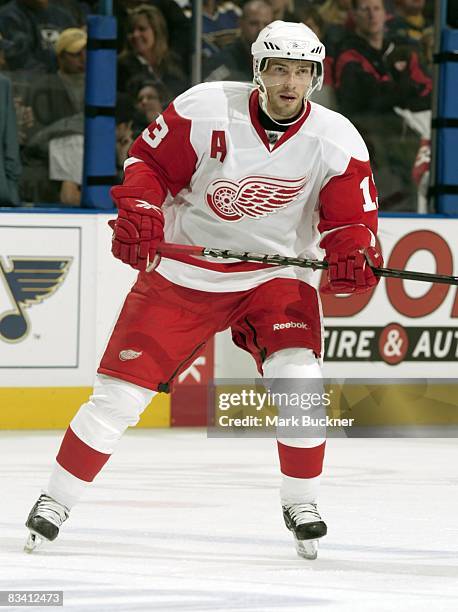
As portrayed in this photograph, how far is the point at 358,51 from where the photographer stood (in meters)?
6.28

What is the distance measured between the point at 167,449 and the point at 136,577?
211 centimetres

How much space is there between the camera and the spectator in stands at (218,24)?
6035mm

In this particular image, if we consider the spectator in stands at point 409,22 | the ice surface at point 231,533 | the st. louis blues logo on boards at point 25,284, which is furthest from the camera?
the spectator in stands at point 409,22

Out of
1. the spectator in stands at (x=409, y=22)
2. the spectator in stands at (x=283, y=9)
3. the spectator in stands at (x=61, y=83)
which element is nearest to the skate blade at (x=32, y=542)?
the spectator in stands at (x=61, y=83)

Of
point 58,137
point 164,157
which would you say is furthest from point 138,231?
point 58,137

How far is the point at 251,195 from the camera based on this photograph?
10.7 ft

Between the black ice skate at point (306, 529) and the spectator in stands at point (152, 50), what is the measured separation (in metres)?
2.99

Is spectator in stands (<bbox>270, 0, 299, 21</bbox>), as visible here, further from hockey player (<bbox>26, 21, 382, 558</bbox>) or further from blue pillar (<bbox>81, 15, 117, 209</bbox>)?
hockey player (<bbox>26, 21, 382, 558</bbox>)

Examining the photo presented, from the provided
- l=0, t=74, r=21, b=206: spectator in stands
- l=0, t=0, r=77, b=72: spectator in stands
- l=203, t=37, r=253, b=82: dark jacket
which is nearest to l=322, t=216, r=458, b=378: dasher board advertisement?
Answer: l=203, t=37, r=253, b=82: dark jacket

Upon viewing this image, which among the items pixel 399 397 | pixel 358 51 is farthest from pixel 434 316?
pixel 358 51

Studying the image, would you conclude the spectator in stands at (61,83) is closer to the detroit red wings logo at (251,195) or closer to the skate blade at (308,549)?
the detroit red wings logo at (251,195)

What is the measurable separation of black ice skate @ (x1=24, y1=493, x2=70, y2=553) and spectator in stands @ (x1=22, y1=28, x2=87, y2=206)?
2582 millimetres

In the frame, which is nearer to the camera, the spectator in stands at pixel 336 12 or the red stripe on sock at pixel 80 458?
the red stripe on sock at pixel 80 458

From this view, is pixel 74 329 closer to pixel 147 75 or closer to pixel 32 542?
pixel 147 75
